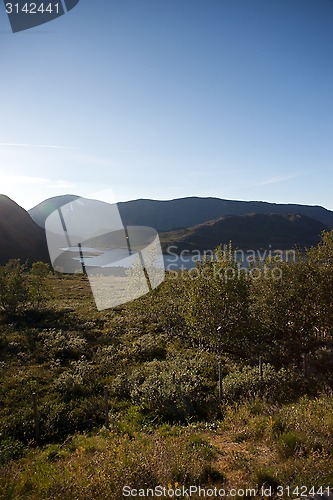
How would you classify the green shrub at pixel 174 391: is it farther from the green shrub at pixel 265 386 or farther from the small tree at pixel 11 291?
the small tree at pixel 11 291

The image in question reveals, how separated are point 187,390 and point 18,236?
13617 cm

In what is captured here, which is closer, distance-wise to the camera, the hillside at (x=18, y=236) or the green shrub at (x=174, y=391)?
the green shrub at (x=174, y=391)

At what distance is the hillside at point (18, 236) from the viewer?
120719 millimetres

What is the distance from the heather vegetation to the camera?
7020 millimetres

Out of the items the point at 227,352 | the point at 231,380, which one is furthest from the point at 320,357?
→ the point at 231,380

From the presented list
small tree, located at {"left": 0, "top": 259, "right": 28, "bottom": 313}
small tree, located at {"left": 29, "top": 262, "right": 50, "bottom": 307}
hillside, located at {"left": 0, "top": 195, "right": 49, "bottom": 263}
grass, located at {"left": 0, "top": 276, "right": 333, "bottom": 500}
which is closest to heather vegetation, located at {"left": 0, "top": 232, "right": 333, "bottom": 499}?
grass, located at {"left": 0, "top": 276, "right": 333, "bottom": 500}

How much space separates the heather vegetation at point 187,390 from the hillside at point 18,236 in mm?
100874

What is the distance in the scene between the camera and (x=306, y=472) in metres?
6.21

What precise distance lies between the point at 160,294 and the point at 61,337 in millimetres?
10560

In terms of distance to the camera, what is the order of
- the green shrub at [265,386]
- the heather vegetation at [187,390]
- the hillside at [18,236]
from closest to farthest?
the heather vegetation at [187,390]
the green shrub at [265,386]
the hillside at [18,236]

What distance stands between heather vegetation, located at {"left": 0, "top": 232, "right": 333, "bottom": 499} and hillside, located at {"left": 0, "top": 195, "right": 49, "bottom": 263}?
331ft

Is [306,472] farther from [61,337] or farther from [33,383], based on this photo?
[61,337]

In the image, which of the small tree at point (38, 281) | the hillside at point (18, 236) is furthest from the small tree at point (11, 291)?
the hillside at point (18, 236)

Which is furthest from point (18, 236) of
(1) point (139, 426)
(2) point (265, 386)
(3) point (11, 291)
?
(2) point (265, 386)
